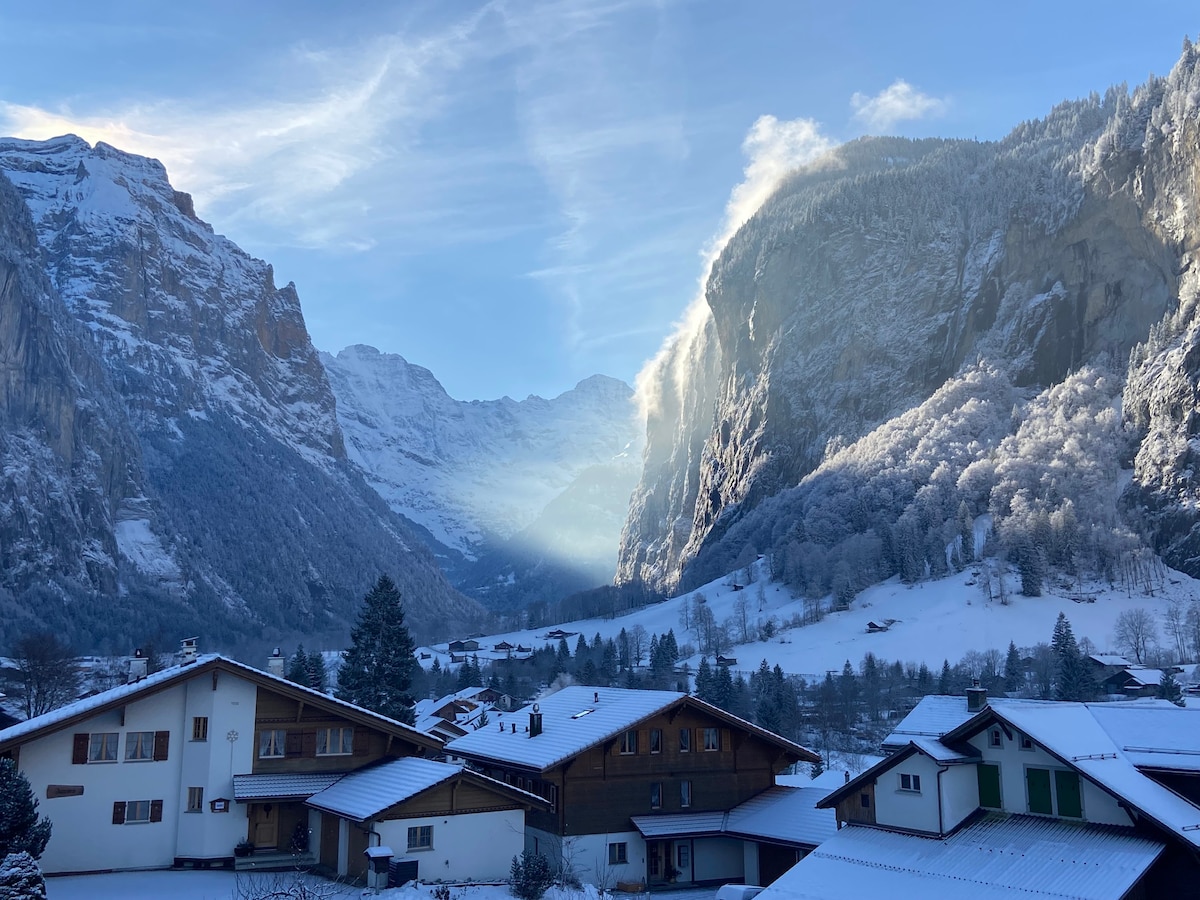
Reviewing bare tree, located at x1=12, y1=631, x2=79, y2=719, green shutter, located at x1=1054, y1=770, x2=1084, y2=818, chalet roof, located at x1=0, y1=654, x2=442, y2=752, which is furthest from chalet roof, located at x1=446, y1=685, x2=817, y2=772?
bare tree, located at x1=12, y1=631, x2=79, y2=719

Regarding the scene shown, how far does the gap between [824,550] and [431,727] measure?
123 metres

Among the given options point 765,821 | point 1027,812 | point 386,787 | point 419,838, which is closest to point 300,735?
point 386,787

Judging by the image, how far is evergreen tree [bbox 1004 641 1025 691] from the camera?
112150mm

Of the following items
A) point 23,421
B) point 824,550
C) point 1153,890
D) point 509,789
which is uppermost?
point 23,421

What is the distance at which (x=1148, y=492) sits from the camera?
169 metres

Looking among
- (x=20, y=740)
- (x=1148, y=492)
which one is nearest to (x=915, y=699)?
(x=1148, y=492)

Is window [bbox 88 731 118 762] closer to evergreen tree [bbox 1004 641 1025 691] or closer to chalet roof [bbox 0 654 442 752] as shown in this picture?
chalet roof [bbox 0 654 442 752]

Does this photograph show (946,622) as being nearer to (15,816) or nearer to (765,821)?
(765,821)

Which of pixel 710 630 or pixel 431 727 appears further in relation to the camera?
pixel 710 630

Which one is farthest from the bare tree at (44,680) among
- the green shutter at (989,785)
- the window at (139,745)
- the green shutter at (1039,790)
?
the green shutter at (1039,790)

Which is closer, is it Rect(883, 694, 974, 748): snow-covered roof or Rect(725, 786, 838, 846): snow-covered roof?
Rect(883, 694, 974, 748): snow-covered roof

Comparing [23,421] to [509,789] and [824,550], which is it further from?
[509,789]

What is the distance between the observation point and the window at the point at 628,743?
43.3m

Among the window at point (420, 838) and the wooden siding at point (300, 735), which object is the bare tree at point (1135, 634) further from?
the window at point (420, 838)
